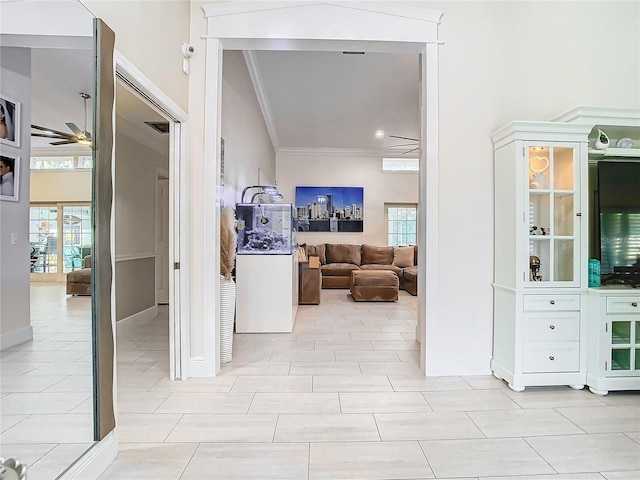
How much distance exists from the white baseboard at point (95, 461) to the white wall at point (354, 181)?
6553 mm

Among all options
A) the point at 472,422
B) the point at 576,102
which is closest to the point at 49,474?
the point at 472,422

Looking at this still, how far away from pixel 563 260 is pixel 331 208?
5920mm

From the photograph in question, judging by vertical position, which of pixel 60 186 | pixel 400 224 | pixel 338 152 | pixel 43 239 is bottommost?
pixel 43 239

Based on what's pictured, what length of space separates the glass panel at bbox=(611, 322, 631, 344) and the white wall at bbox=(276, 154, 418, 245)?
5.78 metres

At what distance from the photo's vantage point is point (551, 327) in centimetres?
245

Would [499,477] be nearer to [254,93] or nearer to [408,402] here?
[408,402]

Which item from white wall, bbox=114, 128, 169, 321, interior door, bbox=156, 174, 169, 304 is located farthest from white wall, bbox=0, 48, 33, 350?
interior door, bbox=156, 174, 169, 304

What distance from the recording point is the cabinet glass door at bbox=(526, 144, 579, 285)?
8.16ft

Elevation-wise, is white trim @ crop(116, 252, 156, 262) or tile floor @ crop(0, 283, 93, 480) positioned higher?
white trim @ crop(116, 252, 156, 262)

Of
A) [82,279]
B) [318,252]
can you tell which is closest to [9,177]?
[82,279]

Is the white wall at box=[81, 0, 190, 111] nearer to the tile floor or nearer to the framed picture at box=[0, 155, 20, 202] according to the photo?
the framed picture at box=[0, 155, 20, 202]

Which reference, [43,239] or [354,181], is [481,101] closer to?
→ [43,239]

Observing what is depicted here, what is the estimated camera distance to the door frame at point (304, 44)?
8.58 ft

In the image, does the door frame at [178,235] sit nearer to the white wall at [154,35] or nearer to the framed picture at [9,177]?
the white wall at [154,35]
